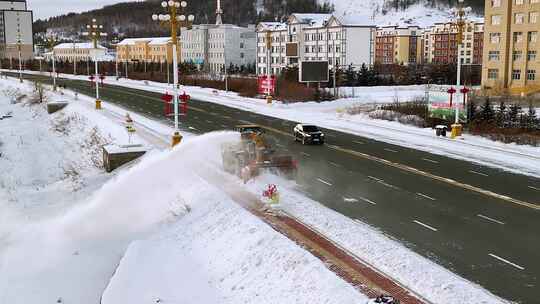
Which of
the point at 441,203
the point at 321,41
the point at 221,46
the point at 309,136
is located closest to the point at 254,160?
the point at 441,203

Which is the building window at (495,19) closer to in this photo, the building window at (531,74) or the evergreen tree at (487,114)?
the building window at (531,74)

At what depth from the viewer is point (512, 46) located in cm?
8950

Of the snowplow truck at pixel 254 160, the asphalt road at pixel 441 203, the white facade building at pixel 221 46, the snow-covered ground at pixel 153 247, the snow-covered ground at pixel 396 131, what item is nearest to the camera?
the asphalt road at pixel 441 203

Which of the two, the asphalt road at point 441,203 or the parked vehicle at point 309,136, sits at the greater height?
the parked vehicle at point 309,136

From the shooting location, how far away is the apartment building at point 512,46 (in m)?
85.1

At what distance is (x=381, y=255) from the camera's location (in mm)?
16531

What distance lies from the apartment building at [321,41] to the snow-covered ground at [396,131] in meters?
46.2

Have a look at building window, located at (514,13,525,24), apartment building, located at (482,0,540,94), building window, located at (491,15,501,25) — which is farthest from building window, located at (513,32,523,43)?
building window, located at (491,15,501,25)

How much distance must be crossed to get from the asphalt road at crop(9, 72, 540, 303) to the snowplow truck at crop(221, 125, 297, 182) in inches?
39.4

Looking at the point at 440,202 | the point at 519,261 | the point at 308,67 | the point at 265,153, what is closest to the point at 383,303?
the point at 519,261

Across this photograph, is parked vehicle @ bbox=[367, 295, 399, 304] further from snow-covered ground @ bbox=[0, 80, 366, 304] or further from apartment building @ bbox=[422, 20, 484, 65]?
apartment building @ bbox=[422, 20, 484, 65]

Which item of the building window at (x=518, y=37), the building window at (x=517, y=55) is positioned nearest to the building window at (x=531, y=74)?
the building window at (x=517, y=55)

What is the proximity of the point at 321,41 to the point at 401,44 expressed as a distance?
5669 cm

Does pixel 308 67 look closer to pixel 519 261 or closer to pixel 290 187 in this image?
pixel 290 187
